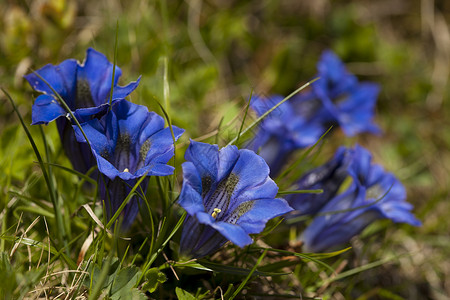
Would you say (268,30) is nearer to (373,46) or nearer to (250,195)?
(373,46)

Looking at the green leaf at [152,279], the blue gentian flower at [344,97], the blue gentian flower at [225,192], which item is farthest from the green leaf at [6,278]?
the blue gentian flower at [344,97]

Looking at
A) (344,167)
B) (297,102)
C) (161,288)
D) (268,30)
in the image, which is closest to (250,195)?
(161,288)

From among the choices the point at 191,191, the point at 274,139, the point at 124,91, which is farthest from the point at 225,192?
the point at 274,139

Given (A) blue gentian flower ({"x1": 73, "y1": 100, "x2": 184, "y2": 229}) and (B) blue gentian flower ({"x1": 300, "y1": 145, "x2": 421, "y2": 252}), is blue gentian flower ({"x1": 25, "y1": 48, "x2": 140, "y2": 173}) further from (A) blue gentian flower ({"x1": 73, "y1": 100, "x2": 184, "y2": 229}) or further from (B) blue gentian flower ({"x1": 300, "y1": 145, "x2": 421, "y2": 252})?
(B) blue gentian flower ({"x1": 300, "y1": 145, "x2": 421, "y2": 252})

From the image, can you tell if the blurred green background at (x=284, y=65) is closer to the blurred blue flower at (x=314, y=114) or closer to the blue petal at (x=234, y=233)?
the blurred blue flower at (x=314, y=114)

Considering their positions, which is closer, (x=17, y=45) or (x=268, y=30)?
(x=17, y=45)

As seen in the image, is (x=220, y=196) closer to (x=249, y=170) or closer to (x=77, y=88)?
(x=249, y=170)

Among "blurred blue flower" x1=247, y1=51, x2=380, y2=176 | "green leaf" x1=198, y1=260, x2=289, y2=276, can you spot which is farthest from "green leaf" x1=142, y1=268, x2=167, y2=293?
"blurred blue flower" x1=247, y1=51, x2=380, y2=176

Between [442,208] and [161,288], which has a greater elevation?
[161,288]
